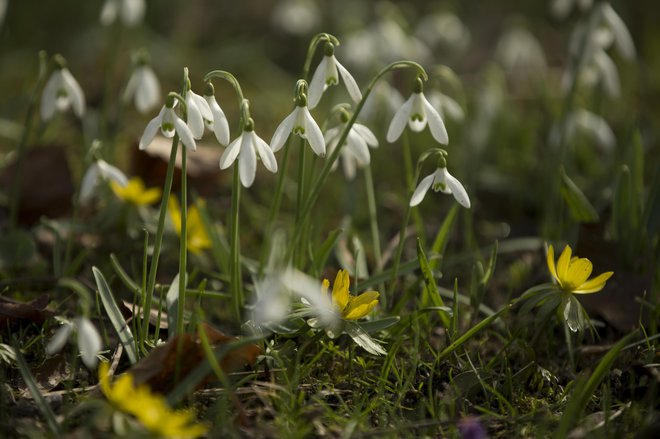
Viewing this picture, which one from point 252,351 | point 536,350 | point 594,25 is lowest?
point 536,350

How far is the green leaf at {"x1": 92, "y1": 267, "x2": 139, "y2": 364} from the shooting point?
5.70 ft

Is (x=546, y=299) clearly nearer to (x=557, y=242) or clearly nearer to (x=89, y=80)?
(x=557, y=242)

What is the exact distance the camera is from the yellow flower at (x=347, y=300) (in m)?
1.75

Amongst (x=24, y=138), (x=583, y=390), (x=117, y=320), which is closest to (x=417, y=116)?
(x=583, y=390)

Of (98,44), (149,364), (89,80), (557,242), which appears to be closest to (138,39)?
(98,44)

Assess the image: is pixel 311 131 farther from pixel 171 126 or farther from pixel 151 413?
pixel 151 413

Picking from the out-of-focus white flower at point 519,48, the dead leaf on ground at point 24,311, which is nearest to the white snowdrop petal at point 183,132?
the dead leaf on ground at point 24,311

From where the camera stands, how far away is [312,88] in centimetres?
176

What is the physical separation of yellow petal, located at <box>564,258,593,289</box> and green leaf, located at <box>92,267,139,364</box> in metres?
0.98

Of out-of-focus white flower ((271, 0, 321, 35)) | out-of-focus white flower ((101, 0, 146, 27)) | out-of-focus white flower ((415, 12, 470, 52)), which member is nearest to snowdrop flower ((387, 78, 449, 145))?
out-of-focus white flower ((101, 0, 146, 27))

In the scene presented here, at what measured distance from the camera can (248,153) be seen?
1.67m

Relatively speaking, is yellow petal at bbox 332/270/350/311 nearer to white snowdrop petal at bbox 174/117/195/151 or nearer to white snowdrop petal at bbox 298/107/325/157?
white snowdrop petal at bbox 298/107/325/157

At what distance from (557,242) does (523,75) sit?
2.18 meters

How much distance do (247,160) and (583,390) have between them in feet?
2.72
